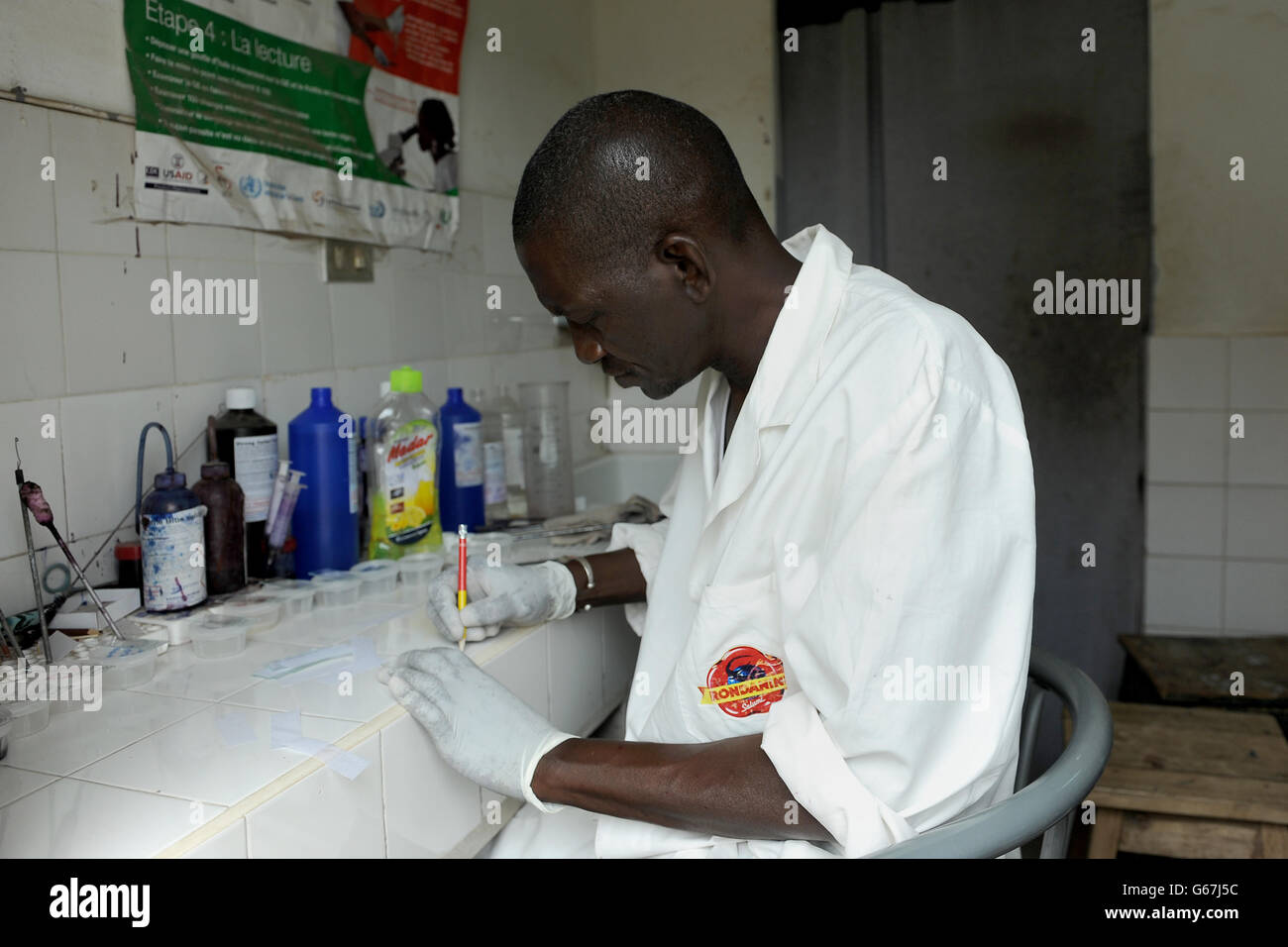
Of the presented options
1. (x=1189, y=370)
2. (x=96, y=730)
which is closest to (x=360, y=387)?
(x=96, y=730)

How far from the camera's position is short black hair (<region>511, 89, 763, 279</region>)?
104 centimetres

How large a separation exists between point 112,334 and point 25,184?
0.21 m

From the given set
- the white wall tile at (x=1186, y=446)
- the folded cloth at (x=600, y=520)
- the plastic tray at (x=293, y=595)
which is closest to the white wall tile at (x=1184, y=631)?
the white wall tile at (x=1186, y=446)

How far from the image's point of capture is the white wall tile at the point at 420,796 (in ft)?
3.35

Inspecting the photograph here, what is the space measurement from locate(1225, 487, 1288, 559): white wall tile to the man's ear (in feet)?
6.67

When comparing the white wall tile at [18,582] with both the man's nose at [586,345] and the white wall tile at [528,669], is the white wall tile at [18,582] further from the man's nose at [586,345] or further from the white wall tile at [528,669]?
the man's nose at [586,345]

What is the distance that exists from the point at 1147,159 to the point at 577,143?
6.33 feet

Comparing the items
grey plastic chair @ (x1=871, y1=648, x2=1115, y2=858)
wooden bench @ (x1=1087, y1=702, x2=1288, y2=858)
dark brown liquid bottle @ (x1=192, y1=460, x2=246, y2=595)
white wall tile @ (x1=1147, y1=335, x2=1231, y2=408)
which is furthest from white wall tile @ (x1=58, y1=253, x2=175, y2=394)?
white wall tile @ (x1=1147, y1=335, x2=1231, y2=408)

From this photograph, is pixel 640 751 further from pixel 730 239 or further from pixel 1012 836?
pixel 730 239

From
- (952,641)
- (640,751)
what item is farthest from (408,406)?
(952,641)

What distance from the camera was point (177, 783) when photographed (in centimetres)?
87

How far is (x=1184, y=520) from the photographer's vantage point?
2545 millimetres

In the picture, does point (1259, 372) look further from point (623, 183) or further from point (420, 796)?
point (420, 796)

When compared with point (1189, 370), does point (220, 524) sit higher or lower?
lower
